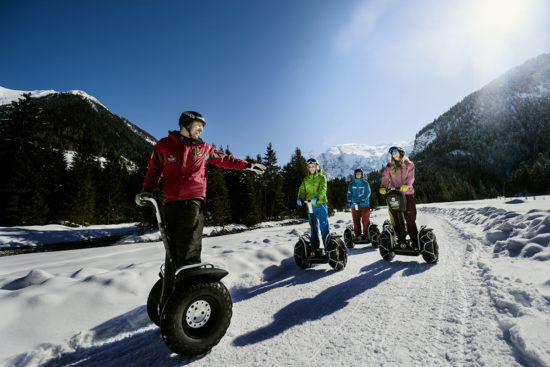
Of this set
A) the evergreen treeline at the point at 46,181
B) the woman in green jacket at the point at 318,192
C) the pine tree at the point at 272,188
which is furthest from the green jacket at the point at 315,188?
the pine tree at the point at 272,188

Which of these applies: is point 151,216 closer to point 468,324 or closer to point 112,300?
point 112,300

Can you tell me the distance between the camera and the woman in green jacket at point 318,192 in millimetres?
5906

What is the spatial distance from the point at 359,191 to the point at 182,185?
8.12 metres

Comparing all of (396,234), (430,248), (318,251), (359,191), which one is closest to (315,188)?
(318,251)

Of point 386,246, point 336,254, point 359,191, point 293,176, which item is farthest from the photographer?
point 293,176

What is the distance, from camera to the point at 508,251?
5.06m

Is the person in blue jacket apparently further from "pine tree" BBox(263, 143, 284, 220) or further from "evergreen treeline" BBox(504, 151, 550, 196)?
"evergreen treeline" BBox(504, 151, 550, 196)

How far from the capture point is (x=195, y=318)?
2.54 metres

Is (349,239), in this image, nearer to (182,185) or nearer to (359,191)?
(359,191)

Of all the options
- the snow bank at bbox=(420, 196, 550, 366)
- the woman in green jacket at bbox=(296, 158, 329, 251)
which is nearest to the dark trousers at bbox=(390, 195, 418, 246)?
the snow bank at bbox=(420, 196, 550, 366)

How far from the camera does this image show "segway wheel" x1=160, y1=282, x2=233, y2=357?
231cm

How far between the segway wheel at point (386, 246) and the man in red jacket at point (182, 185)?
15.3ft

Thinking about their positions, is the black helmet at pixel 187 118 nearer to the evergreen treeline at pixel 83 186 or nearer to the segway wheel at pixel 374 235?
the segway wheel at pixel 374 235

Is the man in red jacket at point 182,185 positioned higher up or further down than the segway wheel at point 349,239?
higher up
